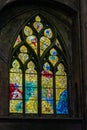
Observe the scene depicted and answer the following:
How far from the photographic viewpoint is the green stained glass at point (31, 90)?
16.5 metres

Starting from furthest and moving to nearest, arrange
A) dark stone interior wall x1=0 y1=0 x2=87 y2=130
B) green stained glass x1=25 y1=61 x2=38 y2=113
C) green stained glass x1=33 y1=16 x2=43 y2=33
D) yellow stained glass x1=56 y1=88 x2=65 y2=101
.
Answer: green stained glass x1=33 y1=16 x2=43 y2=33
yellow stained glass x1=56 y1=88 x2=65 y2=101
green stained glass x1=25 y1=61 x2=38 y2=113
dark stone interior wall x1=0 y1=0 x2=87 y2=130

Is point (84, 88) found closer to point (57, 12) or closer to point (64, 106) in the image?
point (64, 106)

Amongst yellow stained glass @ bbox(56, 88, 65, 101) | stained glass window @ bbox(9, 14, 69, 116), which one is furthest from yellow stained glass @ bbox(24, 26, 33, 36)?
yellow stained glass @ bbox(56, 88, 65, 101)

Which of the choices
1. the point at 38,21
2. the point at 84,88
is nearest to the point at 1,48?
the point at 38,21

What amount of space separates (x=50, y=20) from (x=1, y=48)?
1.59 metres

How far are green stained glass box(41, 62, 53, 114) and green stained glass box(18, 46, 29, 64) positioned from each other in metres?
0.55

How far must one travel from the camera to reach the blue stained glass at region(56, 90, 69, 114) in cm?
1667

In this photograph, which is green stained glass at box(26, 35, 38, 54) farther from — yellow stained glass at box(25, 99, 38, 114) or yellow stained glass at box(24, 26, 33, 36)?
yellow stained glass at box(25, 99, 38, 114)

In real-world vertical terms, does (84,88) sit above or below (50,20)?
below

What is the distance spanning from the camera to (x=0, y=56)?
1650 cm

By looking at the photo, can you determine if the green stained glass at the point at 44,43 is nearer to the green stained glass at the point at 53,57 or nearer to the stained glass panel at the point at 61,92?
the green stained glass at the point at 53,57

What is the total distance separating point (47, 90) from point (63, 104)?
557 mm

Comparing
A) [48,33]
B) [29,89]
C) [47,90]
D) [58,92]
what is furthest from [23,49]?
[58,92]

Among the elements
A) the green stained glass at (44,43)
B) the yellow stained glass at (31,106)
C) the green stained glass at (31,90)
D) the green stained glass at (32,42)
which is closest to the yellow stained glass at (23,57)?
the green stained glass at (31,90)
